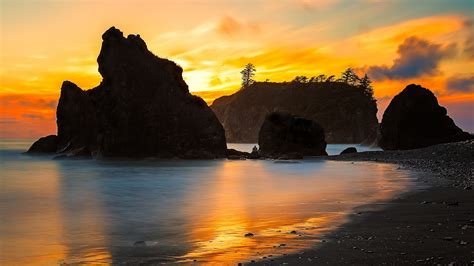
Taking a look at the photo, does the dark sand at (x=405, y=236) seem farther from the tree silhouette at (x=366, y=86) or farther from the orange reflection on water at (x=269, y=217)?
the tree silhouette at (x=366, y=86)

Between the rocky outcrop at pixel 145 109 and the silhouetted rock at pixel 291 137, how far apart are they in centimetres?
640

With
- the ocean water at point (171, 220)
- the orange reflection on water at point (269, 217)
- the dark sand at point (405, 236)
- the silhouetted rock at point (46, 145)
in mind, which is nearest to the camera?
the dark sand at point (405, 236)

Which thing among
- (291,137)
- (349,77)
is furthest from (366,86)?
(291,137)

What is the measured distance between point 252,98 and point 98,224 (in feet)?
583

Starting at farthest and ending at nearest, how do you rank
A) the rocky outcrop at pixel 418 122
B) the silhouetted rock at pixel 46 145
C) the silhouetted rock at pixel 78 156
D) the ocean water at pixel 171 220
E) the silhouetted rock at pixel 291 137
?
the silhouetted rock at pixel 46 145
the rocky outcrop at pixel 418 122
the silhouetted rock at pixel 78 156
the silhouetted rock at pixel 291 137
the ocean water at pixel 171 220

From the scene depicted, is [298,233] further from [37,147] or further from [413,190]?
[37,147]

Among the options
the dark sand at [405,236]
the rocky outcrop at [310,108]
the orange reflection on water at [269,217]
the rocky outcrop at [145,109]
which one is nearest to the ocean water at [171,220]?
the orange reflection on water at [269,217]

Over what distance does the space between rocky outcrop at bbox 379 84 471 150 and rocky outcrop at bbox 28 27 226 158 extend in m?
25.3

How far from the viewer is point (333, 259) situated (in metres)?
6.75

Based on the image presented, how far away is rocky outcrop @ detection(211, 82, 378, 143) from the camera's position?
169m

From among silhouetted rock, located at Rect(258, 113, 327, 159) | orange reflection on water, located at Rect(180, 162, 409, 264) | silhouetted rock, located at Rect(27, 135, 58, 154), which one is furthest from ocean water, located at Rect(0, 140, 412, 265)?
silhouetted rock, located at Rect(27, 135, 58, 154)

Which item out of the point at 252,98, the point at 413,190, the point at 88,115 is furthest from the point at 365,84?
the point at 413,190

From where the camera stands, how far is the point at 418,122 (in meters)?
62.3

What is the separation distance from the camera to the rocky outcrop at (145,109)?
52.9 m
